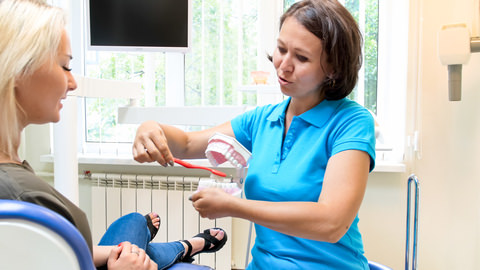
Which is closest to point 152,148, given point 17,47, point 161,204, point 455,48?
point 17,47

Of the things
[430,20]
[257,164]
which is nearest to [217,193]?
[257,164]

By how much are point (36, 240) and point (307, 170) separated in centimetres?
58

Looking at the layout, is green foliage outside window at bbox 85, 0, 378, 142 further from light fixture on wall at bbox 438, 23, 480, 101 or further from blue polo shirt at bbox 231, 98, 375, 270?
blue polo shirt at bbox 231, 98, 375, 270

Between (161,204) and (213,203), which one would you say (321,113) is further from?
(161,204)

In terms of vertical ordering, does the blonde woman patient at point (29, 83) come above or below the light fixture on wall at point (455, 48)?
below

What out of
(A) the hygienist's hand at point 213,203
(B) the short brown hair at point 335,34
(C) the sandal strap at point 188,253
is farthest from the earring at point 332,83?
(C) the sandal strap at point 188,253

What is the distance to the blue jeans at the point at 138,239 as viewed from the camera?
130 centimetres

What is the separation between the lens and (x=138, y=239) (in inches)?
52.2

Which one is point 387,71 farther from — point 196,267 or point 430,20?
point 196,267

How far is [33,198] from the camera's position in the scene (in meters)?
0.74

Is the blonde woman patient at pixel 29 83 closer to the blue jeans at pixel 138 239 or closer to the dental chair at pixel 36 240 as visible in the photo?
the dental chair at pixel 36 240

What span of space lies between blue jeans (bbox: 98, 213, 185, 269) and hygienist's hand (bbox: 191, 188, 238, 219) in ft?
1.69

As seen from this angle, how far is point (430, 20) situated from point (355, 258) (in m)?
1.51

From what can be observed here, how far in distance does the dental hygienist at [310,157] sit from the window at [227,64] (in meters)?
1.29
